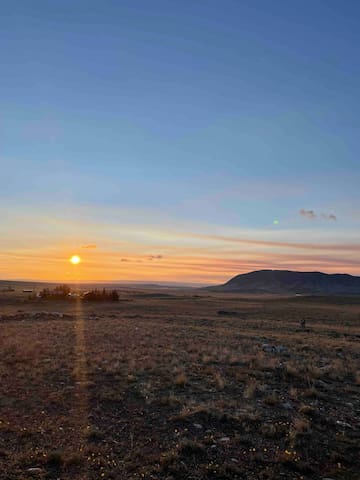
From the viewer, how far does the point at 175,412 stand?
10.3 meters

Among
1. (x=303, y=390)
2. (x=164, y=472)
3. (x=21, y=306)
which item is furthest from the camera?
(x=21, y=306)

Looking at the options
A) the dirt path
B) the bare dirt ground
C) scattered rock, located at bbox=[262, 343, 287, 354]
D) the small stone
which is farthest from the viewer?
scattered rock, located at bbox=[262, 343, 287, 354]

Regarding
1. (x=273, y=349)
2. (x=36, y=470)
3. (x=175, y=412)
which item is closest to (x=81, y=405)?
(x=175, y=412)

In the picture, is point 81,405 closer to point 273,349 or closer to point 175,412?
point 175,412

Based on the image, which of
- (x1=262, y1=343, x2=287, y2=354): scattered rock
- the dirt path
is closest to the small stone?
the dirt path

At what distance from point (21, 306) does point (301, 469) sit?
4592 cm

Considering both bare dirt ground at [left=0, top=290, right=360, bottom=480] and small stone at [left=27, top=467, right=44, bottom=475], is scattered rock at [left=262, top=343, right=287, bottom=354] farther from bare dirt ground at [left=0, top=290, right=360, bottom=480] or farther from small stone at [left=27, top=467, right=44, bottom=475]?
small stone at [left=27, top=467, right=44, bottom=475]

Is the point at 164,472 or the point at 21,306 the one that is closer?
the point at 164,472

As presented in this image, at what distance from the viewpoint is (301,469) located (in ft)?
24.2

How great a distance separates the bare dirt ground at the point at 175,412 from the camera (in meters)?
7.39

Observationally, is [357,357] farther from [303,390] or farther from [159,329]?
[159,329]

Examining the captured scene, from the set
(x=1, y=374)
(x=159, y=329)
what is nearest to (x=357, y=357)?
(x=159, y=329)

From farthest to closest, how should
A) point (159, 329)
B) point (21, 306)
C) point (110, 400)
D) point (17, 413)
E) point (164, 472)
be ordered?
point (21, 306) < point (159, 329) < point (110, 400) < point (17, 413) < point (164, 472)

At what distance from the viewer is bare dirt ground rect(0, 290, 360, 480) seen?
7.39 metres
